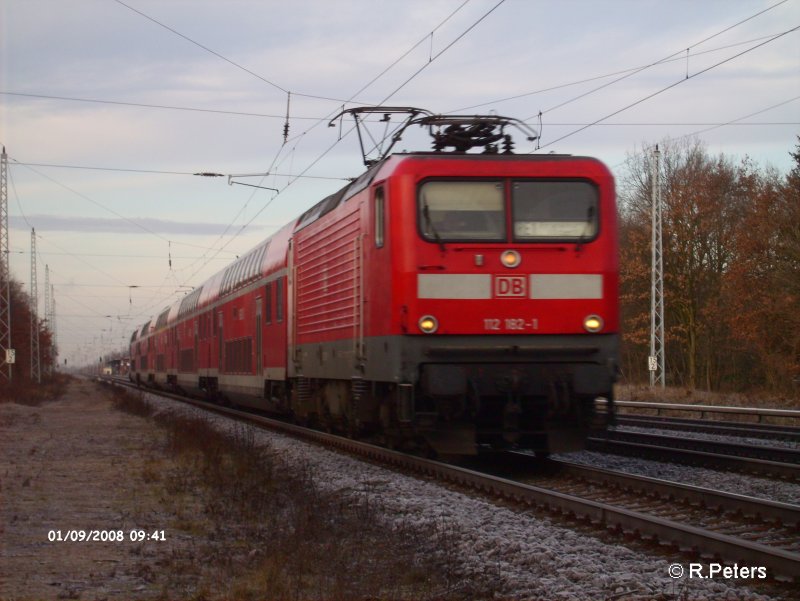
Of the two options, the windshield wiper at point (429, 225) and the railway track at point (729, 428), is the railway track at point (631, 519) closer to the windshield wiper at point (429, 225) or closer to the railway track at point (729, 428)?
the windshield wiper at point (429, 225)

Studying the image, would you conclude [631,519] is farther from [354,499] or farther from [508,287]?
[508,287]

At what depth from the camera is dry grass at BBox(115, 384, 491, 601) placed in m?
6.08

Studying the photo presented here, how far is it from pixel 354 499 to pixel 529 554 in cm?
302

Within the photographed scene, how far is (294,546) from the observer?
719 centimetres

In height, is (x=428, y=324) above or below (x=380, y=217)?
below

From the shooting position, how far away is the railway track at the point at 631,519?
625 centimetres

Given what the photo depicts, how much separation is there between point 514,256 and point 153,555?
530cm

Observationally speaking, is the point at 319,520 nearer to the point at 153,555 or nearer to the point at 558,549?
the point at 153,555

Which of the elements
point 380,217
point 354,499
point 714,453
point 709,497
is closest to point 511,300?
point 380,217

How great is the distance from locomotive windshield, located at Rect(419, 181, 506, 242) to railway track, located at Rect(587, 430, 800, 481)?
12.6 feet

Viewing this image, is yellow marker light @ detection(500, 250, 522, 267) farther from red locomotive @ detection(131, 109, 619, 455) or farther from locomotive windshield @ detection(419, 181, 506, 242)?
locomotive windshield @ detection(419, 181, 506, 242)

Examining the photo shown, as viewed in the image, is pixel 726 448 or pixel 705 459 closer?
pixel 705 459

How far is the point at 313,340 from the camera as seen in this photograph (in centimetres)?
1576

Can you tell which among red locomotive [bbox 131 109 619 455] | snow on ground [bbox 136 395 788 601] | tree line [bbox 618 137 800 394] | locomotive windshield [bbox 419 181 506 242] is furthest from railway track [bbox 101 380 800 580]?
tree line [bbox 618 137 800 394]
